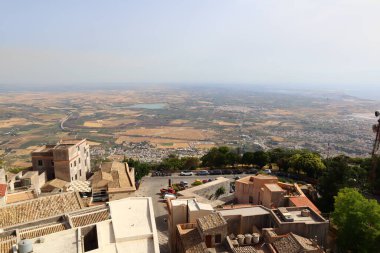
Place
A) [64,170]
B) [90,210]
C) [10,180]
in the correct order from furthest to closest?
1. [64,170]
2. [10,180]
3. [90,210]

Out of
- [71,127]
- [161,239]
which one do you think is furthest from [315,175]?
[71,127]

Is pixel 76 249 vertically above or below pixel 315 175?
above

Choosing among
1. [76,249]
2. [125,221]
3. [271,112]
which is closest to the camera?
[76,249]

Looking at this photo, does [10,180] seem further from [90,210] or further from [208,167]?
[208,167]

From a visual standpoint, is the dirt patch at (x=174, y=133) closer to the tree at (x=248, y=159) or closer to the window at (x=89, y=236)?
the tree at (x=248, y=159)

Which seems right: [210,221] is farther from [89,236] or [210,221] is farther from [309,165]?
[309,165]

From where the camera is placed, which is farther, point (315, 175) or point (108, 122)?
point (108, 122)

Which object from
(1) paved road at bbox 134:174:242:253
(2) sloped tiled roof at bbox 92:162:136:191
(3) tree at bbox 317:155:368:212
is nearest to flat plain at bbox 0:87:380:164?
(1) paved road at bbox 134:174:242:253
